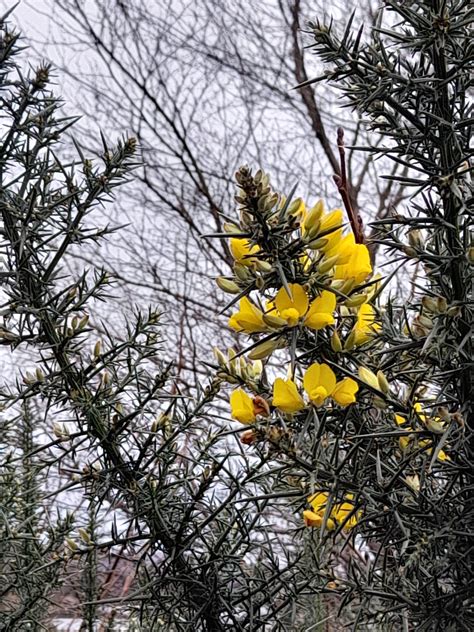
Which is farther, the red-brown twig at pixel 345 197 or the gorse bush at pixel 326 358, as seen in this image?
the red-brown twig at pixel 345 197

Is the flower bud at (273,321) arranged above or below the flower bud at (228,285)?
below

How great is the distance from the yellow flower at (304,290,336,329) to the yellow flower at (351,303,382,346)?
0.12 feet

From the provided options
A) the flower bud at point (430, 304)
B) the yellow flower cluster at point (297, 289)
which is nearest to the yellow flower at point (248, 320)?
the yellow flower cluster at point (297, 289)

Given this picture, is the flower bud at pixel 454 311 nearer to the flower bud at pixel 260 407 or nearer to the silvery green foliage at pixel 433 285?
the silvery green foliage at pixel 433 285

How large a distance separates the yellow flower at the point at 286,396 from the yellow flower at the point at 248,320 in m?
0.04

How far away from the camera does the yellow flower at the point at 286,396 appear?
449mm

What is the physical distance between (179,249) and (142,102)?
0.74 meters

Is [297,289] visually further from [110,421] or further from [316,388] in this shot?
[110,421]

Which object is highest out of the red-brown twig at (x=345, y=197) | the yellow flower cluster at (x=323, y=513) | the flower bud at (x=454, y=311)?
the red-brown twig at (x=345, y=197)

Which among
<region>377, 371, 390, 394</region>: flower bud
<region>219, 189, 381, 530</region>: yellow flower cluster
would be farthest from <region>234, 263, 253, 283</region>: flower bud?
<region>377, 371, 390, 394</region>: flower bud

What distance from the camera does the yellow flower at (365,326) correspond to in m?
0.48

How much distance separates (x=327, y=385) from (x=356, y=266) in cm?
9

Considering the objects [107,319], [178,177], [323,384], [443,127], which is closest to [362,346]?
[323,384]

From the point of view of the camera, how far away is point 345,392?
441 millimetres
